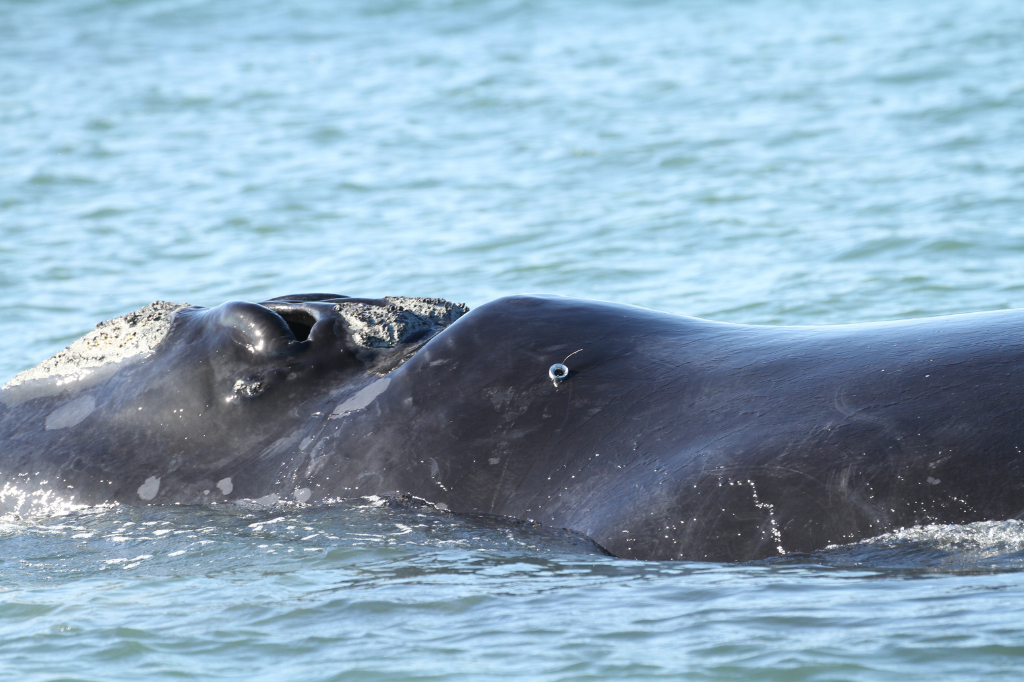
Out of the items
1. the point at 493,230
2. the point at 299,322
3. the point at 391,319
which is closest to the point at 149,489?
the point at 299,322

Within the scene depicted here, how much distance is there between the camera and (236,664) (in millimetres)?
4184

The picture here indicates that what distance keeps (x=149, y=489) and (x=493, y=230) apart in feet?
35.5

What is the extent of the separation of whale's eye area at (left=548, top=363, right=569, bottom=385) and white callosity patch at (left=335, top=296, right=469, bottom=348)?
758mm

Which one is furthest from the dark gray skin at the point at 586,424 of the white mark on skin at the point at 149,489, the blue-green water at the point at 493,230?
the blue-green water at the point at 493,230

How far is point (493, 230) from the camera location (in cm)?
1570

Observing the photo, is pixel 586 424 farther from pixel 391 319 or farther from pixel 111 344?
pixel 111 344

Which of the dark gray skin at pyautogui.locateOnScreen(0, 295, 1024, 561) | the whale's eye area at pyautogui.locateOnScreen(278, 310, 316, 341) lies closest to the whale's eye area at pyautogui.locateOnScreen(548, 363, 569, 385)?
the dark gray skin at pyautogui.locateOnScreen(0, 295, 1024, 561)

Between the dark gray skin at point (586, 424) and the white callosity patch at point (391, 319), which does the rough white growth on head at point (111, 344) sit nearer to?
the dark gray skin at point (586, 424)

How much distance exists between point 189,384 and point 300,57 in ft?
84.5

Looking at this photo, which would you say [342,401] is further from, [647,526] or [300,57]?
[300,57]

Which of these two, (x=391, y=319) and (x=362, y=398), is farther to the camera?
(x=391, y=319)

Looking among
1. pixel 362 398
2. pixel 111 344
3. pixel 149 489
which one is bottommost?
pixel 149 489

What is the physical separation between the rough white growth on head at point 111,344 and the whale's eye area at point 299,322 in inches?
19.2

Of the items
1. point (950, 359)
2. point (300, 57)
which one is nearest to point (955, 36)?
point (300, 57)
